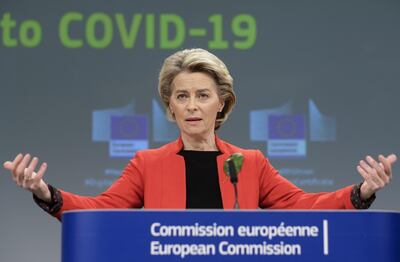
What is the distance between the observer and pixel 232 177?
2023mm

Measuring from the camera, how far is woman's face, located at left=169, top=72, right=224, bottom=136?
2523 mm

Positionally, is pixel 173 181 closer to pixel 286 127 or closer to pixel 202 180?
pixel 202 180

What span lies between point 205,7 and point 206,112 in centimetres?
286

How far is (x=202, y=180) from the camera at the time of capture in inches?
99.2

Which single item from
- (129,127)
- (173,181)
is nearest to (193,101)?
(173,181)

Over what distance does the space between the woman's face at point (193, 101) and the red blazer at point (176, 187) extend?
0.34 feet

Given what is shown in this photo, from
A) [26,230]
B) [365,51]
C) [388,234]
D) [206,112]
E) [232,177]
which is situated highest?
[365,51]

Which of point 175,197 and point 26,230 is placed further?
point 26,230

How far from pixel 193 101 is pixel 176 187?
290 millimetres

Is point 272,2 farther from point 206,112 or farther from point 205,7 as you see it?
point 206,112

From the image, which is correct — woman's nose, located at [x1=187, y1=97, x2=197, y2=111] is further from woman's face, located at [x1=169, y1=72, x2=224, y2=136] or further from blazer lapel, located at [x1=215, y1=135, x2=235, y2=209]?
blazer lapel, located at [x1=215, y1=135, x2=235, y2=209]

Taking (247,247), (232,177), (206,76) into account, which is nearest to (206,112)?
(206,76)

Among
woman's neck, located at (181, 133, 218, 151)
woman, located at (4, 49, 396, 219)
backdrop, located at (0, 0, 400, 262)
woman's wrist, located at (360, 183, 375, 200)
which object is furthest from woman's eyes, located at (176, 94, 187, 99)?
backdrop, located at (0, 0, 400, 262)

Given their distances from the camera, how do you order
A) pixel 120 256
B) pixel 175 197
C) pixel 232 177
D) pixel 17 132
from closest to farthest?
pixel 120 256, pixel 232 177, pixel 175 197, pixel 17 132
